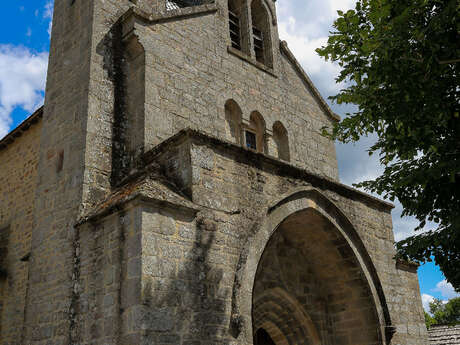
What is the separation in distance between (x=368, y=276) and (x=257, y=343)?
2751 mm

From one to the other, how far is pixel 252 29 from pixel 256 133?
3.06 meters

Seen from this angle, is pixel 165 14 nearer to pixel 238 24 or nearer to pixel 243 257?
pixel 238 24

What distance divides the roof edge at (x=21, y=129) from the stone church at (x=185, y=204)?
0.05 meters

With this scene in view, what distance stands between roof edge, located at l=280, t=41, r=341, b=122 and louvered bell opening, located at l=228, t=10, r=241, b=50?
147 cm

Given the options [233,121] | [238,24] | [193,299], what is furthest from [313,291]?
[238,24]

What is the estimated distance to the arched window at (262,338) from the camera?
1010 cm

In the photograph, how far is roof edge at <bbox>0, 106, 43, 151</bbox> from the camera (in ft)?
35.5

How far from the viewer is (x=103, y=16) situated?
9.17 metres

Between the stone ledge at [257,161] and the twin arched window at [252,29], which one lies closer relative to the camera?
the stone ledge at [257,161]

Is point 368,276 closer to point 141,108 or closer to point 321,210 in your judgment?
point 321,210

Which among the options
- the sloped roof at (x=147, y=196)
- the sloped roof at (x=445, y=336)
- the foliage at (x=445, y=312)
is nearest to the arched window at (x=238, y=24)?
the sloped roof at (x=147, y=196)

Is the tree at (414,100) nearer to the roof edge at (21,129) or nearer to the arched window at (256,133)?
the arched window at (256,133)

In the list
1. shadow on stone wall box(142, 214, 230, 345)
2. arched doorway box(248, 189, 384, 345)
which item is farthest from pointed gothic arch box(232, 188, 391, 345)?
shadow on stone wall box(142, 214, 230, 345)

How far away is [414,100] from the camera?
6.37 m
